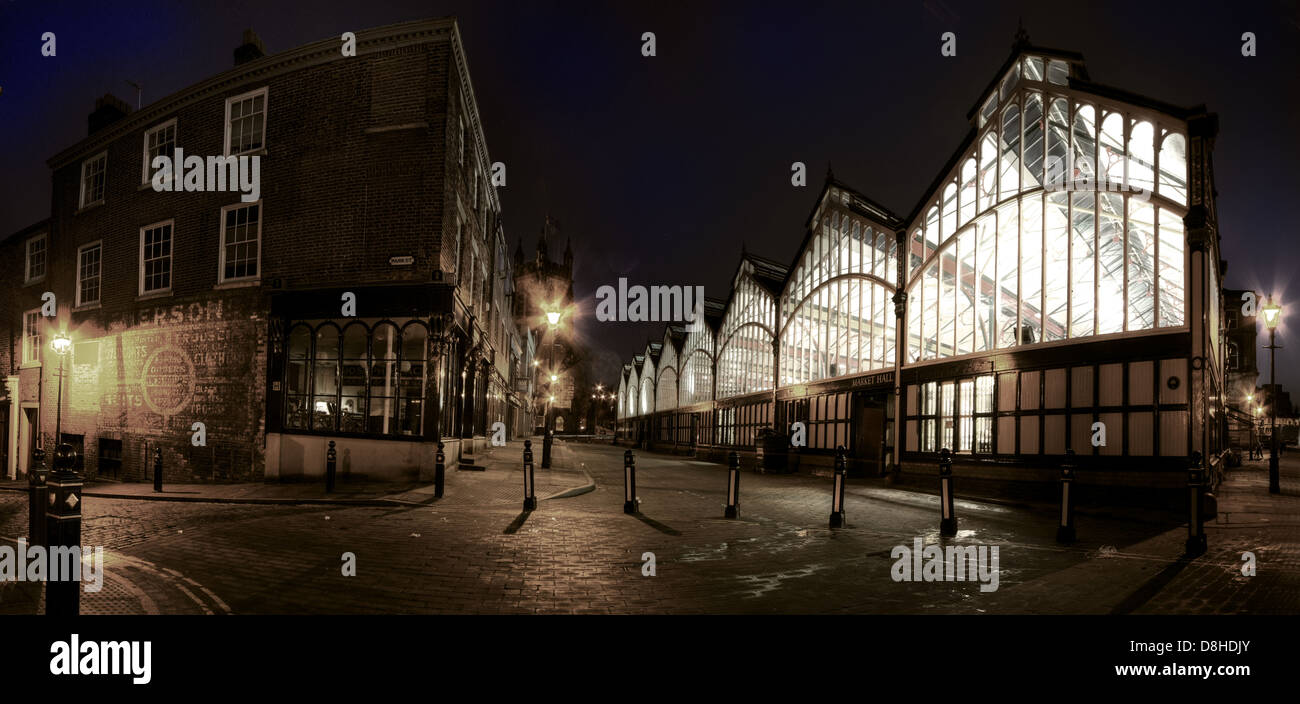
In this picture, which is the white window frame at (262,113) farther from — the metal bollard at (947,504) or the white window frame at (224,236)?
the metal bollard at (947,504)

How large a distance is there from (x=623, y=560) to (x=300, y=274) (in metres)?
13.1

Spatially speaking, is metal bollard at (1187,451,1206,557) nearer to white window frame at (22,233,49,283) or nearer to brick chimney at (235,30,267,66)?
brick chimney at (235,30,267,66)

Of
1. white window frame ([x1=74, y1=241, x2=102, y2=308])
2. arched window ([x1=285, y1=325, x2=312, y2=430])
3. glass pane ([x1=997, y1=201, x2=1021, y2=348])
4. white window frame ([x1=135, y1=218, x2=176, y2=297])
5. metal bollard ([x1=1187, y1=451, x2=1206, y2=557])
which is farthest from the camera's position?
white window frame ([x1=74, y1=241, x2=102, y2=308])

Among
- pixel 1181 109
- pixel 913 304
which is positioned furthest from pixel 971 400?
pixel 1181 109

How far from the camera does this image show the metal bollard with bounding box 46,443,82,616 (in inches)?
165

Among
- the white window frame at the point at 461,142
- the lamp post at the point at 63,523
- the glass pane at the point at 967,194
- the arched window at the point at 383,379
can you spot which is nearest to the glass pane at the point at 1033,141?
the glass pane at the point at 967,194

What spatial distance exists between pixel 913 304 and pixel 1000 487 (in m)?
6.18

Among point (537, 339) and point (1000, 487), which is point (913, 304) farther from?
point (537, 339)

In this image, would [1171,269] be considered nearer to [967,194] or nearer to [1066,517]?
[967,194]

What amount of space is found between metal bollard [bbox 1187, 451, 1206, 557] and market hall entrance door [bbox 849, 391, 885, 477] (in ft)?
42.0

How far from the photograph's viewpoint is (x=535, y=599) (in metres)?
5.38

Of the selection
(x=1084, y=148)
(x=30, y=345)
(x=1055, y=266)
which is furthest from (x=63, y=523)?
(x=30, y=345)

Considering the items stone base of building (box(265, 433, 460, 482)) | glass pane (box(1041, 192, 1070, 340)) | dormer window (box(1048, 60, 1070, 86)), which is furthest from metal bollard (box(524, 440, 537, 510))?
dormer window (box(1048, 60, 1070, 86))

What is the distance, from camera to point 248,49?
1852 centimetres
